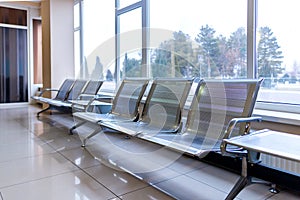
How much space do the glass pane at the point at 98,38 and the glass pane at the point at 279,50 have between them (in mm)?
3170

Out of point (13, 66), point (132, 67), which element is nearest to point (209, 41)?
point (132, 67)

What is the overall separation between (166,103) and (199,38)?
110 cm

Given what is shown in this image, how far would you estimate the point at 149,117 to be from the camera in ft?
10.1

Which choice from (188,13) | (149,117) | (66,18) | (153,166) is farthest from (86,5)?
(153,166)

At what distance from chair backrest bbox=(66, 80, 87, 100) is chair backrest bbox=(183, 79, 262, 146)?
3.12 m

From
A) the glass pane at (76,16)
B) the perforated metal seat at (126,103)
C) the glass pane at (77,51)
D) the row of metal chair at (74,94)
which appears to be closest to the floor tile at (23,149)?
the perforated metal seat at (126,103)

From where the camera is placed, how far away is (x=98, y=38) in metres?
5.94

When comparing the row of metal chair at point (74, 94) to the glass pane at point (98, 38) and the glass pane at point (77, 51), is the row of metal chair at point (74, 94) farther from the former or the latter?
the glass pane at point (77, 51)

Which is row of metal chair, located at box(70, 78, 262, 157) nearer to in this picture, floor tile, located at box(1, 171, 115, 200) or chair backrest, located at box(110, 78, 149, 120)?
chair backrest, located at box(110, 78, 149, 120)

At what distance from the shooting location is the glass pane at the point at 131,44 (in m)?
4.49

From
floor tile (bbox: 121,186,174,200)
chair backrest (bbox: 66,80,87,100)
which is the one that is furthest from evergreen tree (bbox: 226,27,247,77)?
chair backrest (bbox: 66,80,87,100)

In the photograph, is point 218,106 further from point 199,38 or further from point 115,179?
point 199,38

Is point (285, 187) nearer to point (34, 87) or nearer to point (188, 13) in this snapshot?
point (188, 13)

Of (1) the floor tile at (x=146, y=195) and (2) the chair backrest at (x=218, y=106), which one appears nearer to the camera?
(1) the floor tile at (x=146, y=195)
